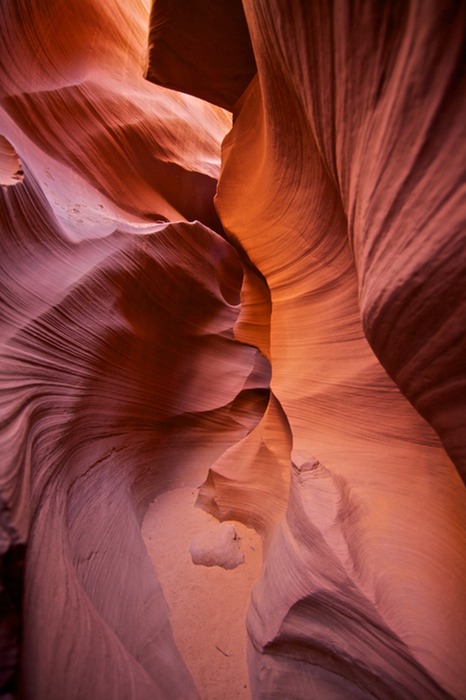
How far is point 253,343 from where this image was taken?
3.11 m

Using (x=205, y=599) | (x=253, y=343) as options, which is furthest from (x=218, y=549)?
(x=253, y=343)

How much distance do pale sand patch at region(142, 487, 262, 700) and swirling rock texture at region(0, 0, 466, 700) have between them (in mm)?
83

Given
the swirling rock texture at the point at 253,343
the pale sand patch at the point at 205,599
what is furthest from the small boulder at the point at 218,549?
the swirling rock texture at the point at 253,343

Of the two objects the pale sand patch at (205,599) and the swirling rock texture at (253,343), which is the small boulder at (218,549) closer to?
the pale sand patch at (205,599)

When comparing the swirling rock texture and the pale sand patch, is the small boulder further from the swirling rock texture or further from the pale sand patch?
the swirling rock texture

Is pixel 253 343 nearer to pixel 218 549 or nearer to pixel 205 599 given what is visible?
Answer: pixel 218 549

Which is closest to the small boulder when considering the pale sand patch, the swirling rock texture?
the pale sand patch

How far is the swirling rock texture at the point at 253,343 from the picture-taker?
0.83m

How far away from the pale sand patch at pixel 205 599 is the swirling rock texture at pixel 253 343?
0.27 feet

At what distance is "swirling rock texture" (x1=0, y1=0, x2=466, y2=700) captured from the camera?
83cm

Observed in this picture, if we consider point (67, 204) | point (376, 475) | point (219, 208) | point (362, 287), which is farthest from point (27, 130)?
point (376, 475)

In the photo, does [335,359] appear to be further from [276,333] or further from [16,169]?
[16,169]

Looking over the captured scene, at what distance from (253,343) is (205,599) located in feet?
6.49

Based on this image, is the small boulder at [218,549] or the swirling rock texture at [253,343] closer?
the swirling rock texture at [253,343]
